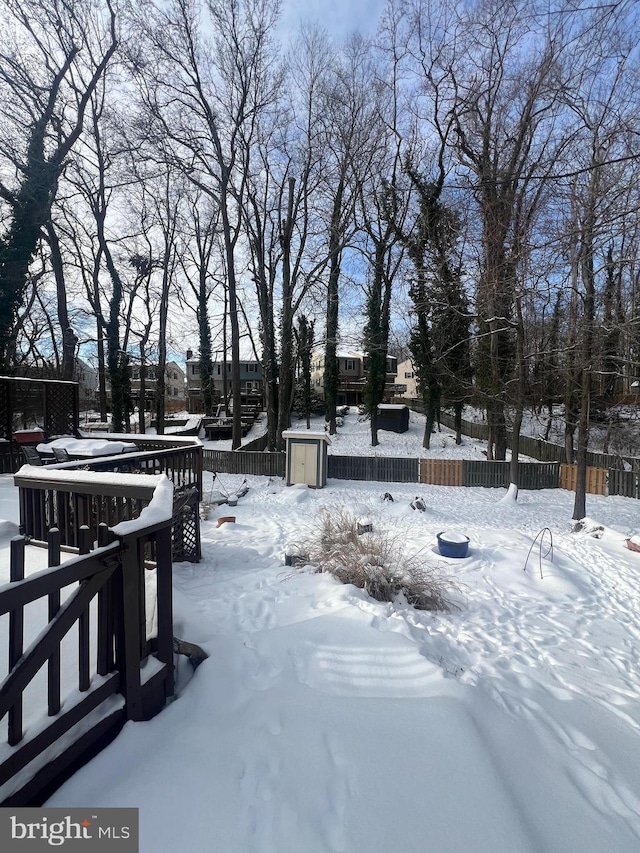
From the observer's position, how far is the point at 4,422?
1068 cm

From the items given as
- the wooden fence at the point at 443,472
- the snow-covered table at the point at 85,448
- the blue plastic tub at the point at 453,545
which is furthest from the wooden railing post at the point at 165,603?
the wooden fence at the point at 443,472

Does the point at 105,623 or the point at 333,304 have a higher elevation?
the point at 333,304

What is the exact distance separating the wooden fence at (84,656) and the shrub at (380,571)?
2117 mm

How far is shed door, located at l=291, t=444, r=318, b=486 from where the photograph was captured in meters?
12.1

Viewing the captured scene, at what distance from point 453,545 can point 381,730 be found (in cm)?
364

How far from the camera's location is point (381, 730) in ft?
6.78

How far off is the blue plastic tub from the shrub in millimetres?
456

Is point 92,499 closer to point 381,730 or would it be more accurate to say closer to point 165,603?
point 165,603

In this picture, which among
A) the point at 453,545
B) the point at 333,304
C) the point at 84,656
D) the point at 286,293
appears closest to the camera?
the point at 84,656

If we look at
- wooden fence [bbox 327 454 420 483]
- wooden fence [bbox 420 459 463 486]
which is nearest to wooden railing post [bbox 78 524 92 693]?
wooden fence [bbox 327 454 420 483]

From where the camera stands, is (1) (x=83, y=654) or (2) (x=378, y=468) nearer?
(1) (x=83, y=654)

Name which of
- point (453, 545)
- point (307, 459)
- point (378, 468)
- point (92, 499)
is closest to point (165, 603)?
point (92, 499)

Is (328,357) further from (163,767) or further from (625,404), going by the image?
(163,767)

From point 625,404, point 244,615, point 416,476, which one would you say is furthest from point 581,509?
point 244,615
